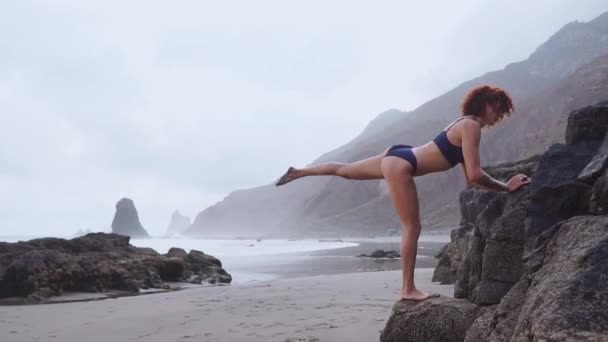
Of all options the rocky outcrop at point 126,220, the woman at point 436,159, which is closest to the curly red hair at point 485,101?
the woman at point 436,159

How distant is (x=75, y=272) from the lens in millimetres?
10180

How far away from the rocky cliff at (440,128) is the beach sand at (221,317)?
5438 centimetres

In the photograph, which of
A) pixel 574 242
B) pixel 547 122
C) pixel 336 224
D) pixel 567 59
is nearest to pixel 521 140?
pixel 547 122

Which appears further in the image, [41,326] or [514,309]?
[41,326]

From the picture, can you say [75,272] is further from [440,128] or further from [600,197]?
[440,128]

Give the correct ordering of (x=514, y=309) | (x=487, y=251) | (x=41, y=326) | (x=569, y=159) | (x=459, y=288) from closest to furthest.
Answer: (x=514, y=309) → (x=569, y=159) → (x=487, y=251) → (x=459, y=288) → (x=41, y=326)

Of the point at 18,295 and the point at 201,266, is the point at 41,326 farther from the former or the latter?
the point at 201,266

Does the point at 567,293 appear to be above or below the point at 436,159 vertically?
below

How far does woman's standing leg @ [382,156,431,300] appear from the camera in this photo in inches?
166

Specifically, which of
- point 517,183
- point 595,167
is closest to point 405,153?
point 517,183

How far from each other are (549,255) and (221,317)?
4.26 m

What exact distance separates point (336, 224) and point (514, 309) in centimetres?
7525

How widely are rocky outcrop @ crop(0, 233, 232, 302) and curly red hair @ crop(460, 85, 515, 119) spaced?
328 inches

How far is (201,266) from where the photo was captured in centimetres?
1512
